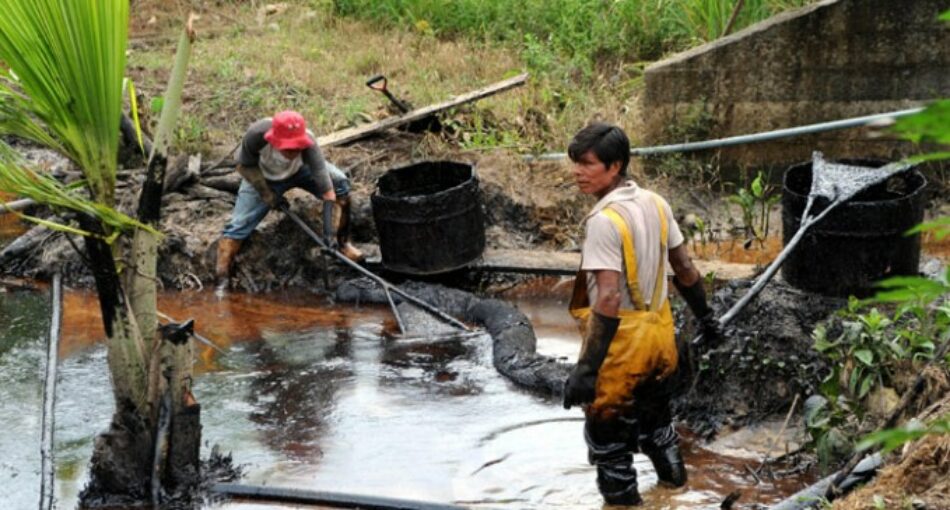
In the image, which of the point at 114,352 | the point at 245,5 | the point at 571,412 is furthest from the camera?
the point at 245,5

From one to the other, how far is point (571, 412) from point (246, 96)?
6426 millimetres

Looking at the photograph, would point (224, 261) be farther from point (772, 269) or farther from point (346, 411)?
point (772, 269)

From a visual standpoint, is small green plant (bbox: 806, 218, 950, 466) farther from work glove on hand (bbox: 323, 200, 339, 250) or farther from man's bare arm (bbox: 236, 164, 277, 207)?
man's bare arm (bbox: 236, 164, 277, 207)

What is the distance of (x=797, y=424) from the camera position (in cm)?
669

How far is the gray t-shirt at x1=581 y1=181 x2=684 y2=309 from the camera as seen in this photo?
207 inches

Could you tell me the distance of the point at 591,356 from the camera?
531cm

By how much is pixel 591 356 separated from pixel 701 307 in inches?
35.4

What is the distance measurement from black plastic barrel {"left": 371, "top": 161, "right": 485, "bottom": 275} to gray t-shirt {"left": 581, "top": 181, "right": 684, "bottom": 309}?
3986 mm

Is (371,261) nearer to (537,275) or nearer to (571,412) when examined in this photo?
A: (537,275)

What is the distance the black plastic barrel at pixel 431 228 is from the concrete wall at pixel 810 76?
2.20 m

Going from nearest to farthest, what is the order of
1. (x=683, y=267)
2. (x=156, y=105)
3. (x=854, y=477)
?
(x=854, y=477) < (x=683, y=267) < (x=156, y=105)

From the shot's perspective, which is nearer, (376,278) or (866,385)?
(866,385)

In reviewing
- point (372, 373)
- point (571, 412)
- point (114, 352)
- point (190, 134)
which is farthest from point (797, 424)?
point (190, 134)

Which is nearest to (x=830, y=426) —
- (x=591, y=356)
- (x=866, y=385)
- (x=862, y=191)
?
(x=866, y=385)
